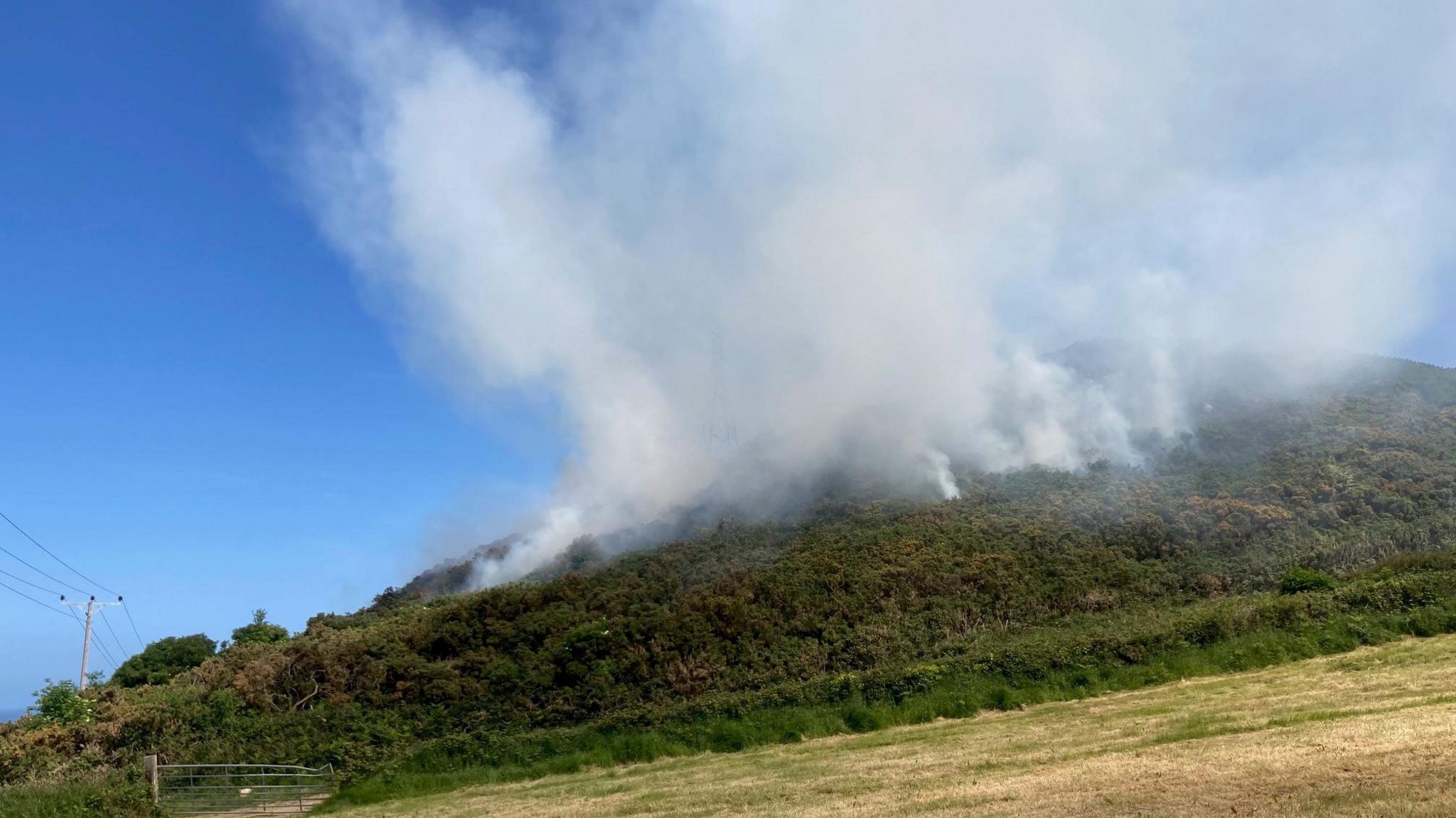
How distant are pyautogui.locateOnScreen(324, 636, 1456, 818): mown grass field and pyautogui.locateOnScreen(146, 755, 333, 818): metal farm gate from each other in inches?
109

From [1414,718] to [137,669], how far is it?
128ft

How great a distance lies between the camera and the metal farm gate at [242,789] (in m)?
18.0

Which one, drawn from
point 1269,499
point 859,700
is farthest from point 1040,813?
point 1269,499

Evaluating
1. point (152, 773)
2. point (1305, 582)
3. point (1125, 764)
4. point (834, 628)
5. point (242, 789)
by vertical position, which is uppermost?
point (834, 628)

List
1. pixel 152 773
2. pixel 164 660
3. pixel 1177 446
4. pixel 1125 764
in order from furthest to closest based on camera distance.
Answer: pixel 1177 446, pixel 164 660, pixel 152 773, pixel 1125 764

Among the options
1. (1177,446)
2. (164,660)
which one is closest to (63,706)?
(164,660)

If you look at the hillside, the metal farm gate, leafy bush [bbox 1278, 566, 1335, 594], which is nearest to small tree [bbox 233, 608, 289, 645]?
the hillside

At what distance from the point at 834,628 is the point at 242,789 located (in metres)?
16.2

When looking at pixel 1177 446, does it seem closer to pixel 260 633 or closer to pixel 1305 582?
pixel 1305 582

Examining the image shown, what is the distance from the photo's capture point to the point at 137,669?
32.6m

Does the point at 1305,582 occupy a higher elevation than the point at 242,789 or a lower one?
lower

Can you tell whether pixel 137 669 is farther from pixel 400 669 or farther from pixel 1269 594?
pixel 1269 594

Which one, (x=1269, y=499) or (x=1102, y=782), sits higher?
(x=1269, y=499)

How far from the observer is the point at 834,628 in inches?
1045
